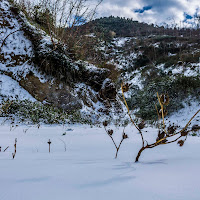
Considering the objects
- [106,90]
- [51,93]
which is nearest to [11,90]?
[51,93]

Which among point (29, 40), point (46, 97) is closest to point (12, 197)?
point (46, 97)

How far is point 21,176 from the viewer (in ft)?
1.84

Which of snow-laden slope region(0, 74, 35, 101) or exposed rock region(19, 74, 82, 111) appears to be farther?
exposed rock region(19, 74, 82, 111)

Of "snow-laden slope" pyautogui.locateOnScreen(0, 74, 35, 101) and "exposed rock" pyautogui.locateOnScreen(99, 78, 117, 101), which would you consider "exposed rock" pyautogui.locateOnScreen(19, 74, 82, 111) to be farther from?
"exposed rock" pyautogui.locateOnScreen(99, 78, 117, 101)

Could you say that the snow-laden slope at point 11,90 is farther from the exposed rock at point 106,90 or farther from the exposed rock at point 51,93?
the exposed rock at point 106,90

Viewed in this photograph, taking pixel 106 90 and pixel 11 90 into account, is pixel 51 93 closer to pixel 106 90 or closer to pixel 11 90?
pixel 11 90

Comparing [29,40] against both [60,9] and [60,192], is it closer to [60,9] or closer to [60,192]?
[60,9]

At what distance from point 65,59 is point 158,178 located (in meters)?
5.68

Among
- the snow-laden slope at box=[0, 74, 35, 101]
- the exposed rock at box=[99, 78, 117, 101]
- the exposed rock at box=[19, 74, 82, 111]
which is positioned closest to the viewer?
the snow-laden slope at box=[0, 74, 35, 101]

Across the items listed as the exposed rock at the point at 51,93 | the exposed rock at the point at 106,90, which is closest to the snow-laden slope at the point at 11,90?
the exposed rock at the point at 51,93

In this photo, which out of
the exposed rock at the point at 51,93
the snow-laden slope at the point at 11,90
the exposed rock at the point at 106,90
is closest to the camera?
the snow-laden slope at the point at 11,90

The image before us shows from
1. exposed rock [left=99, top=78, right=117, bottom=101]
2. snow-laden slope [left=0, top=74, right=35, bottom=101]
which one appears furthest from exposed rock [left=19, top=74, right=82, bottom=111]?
exposed rock [left=99, top=78, right=117, bottom=101]

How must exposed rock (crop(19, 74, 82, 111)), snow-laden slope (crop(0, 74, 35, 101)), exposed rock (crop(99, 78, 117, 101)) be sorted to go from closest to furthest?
snow-laden slope (crop(0, 74, 35, 101)), exposed rock (crop(19, 74, 82, 111)), exposed rock (crop(99, 78, 117, 101))

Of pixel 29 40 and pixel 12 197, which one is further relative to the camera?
pixel 29 40
